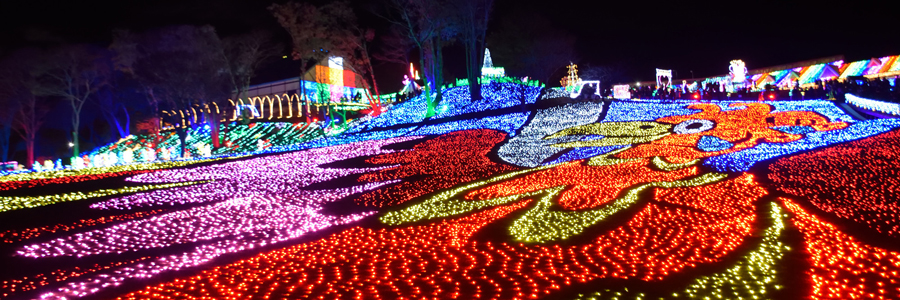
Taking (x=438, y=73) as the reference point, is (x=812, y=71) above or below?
below

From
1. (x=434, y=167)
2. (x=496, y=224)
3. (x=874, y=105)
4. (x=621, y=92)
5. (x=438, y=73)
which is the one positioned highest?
(x=438, y=73)

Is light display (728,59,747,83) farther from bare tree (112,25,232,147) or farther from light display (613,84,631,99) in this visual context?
bare tree (112,25,232,147)

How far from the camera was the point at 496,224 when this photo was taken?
716 centimetres

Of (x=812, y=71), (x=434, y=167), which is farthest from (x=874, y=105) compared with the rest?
(x=812, y=71)

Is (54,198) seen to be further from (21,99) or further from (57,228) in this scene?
(21,99)

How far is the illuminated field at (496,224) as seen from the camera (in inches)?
188

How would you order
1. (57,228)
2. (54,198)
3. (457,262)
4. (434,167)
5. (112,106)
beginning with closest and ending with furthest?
1. (457,262)
2. (57,228)
3. (54,198)
4. (434,167)
5. (112,106)

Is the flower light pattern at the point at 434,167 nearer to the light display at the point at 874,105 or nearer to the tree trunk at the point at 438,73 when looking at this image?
the tree trunk at the point at 438,73

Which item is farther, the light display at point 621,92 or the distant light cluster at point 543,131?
the light display at point 621,92

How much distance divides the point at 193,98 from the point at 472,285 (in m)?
26.2

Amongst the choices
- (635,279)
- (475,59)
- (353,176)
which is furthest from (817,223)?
(475,59)

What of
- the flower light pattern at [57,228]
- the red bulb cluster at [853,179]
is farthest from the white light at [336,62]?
the red bulb cluster at [853,179]

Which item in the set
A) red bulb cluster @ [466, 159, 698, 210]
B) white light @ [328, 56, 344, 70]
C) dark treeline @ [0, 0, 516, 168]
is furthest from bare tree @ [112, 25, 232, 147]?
red bulb cluster @ [466, 159, 698, 210]

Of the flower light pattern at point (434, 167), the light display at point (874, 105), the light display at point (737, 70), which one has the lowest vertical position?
the flower light pattern at point (434, 167)
